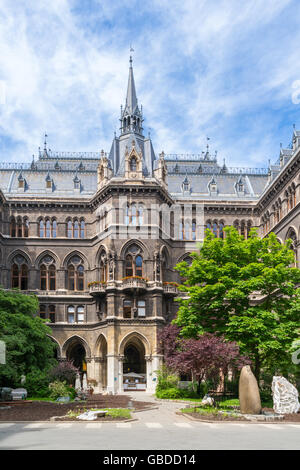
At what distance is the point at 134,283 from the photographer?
5506 cm

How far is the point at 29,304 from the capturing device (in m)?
43.7

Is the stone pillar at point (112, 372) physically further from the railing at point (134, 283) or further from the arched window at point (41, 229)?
the arched window at point (41, 229)

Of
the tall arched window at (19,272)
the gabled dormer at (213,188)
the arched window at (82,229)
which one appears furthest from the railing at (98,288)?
the gabled dormer at (213,188)

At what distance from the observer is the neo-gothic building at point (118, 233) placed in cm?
Result: 5553

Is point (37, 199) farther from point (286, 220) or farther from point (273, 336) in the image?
point (273, 336)

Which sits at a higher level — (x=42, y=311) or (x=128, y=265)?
(x=128, y=265)

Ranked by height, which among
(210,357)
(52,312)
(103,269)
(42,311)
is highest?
(103,269)

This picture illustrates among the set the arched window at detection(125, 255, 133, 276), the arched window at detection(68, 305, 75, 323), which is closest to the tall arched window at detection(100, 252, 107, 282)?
the arched window at detection(125, 255, 133, 276)

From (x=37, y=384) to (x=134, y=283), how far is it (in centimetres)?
1628

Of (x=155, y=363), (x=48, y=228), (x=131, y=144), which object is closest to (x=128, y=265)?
(x=155, y=363)

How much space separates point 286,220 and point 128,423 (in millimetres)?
31381

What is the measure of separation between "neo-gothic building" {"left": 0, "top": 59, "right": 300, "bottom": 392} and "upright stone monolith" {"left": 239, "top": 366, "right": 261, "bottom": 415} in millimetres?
26567

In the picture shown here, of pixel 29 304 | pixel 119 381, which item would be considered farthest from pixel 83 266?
pixel 29 304

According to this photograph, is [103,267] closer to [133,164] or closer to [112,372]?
[133,164]
